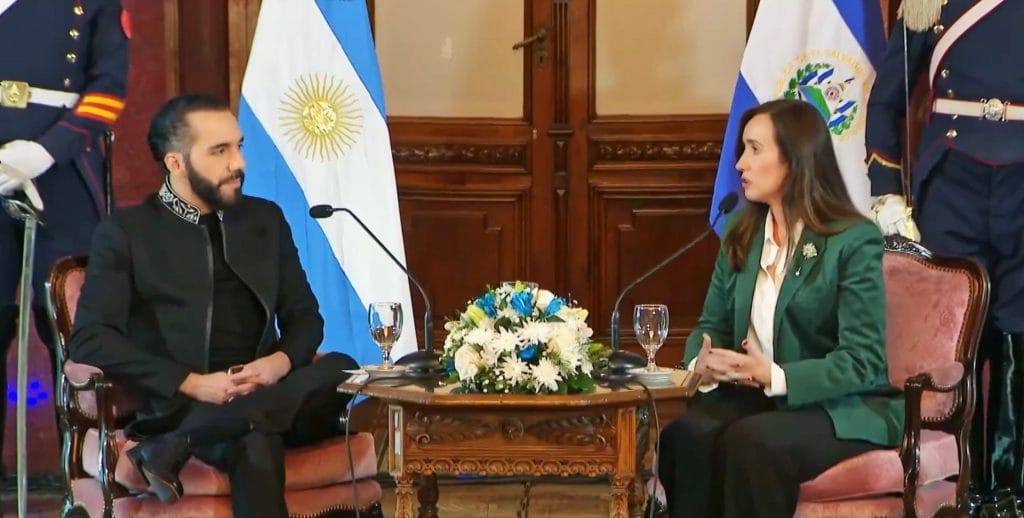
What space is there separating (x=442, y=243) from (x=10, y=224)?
2.01 metres

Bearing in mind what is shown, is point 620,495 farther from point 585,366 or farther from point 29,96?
point 29,96

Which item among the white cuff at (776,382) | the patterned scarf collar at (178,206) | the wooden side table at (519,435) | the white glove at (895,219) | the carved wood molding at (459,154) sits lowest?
the wooden side table at (519,435)

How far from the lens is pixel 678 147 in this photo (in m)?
5.43

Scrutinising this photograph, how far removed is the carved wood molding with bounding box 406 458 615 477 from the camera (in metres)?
2.81

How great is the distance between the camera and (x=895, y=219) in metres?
3.67

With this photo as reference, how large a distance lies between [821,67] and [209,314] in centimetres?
209

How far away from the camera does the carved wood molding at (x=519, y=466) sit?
2812mm

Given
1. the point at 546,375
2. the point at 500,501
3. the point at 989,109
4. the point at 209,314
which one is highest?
the point at 989,109

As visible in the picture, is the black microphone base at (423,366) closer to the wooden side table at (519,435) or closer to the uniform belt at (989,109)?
the wooden side table at (519,435)

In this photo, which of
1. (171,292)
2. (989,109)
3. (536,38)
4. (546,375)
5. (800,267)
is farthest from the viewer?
(536,38)

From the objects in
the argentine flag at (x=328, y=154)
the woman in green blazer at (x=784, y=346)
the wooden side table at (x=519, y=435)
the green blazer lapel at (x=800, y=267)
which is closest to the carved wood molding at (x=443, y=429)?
the wooden side table at (x=519, y=435)

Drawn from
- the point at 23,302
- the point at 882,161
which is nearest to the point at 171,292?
the point at 23,302

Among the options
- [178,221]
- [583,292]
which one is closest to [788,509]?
[178,221]

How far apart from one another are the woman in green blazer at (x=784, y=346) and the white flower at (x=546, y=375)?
41cm
